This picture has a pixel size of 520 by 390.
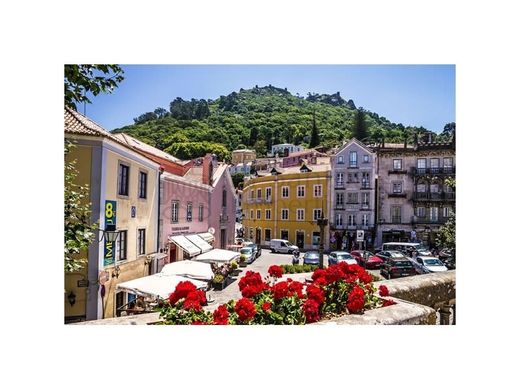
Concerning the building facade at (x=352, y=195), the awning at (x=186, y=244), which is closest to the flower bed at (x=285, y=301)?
the awning at (x=186, y=244)

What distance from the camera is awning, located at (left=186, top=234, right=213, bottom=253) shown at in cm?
556

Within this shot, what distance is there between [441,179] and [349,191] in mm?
1479

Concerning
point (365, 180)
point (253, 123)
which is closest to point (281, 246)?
point (365, 180)

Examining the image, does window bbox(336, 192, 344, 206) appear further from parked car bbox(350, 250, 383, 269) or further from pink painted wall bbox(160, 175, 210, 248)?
pink painted wall bbox(160, 175, 210, 248)

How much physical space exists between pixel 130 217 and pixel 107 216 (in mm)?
363

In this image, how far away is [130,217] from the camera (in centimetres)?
477

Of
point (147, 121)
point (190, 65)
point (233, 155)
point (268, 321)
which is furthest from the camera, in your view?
point (233, 155)

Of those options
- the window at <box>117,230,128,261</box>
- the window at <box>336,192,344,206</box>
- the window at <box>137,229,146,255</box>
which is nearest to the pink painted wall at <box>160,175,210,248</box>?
the window at <box>137,229,146,255</box>

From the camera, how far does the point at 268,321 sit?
3.65 m

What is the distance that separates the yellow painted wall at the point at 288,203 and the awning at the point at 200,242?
32.9 inches

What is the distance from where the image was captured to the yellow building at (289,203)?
6.14 meters

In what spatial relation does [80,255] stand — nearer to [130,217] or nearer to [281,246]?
[130,217]
